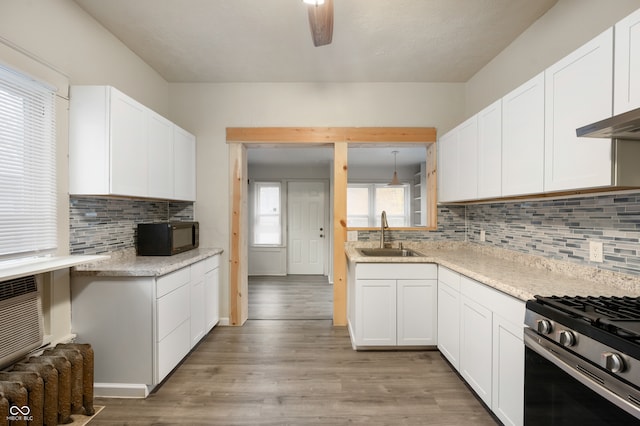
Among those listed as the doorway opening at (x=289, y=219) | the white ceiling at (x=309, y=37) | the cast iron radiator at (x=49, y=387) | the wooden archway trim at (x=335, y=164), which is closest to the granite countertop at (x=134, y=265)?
the cast iron radiator at (x=49, y=387)

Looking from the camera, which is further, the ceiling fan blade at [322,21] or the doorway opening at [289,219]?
the doorway opening at [289,219]

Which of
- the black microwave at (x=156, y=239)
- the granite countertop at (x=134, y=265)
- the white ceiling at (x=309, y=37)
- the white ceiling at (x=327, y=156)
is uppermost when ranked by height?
the white ceiling at (x=309, y=37)

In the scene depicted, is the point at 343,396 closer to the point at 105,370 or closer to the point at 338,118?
the point at 105,370

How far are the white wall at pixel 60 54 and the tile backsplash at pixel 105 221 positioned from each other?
8cm

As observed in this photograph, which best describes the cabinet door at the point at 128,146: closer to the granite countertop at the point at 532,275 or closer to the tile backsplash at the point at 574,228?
the granite countertop at the point at 532,275

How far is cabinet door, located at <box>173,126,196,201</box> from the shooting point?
2803mm

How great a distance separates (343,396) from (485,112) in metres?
2.34

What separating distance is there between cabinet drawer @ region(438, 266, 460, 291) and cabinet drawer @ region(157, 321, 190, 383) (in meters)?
2.18

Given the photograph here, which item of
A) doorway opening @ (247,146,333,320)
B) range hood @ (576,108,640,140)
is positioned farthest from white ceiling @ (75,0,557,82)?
doorway opening @ (247,146,333,320)

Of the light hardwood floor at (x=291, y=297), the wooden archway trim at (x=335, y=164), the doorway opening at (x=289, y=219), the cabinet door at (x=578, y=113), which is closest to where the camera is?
the cabinet door at (x=578, y=113)

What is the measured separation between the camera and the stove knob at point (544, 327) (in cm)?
116

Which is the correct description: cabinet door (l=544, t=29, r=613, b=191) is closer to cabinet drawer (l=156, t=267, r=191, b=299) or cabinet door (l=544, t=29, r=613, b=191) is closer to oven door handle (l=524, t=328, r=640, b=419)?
oven door handle (l=524, t=328, r=640, b=419)

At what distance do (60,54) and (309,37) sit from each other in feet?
5.70

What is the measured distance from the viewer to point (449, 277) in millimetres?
2289
